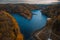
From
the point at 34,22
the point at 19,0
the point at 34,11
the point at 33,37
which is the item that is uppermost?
the point at 19,0

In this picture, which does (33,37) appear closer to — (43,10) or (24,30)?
(24,30)

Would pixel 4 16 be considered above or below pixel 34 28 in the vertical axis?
above

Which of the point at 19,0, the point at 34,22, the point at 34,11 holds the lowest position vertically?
the point at 34,22

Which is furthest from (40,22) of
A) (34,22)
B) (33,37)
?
(33,37)

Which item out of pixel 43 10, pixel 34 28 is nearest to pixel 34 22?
pixel 34 28

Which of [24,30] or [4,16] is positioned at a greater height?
[4,16]

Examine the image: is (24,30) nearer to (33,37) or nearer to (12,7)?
(33,37)
